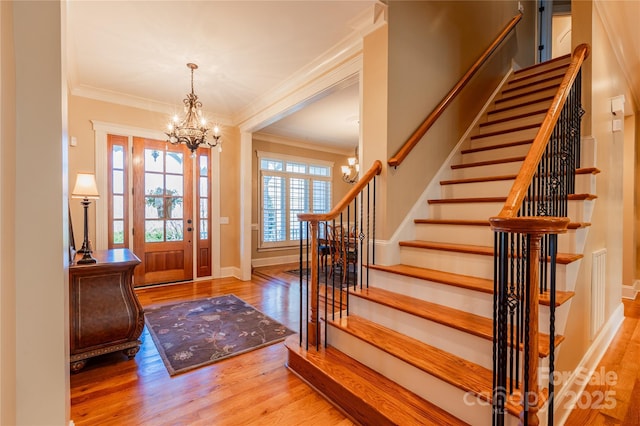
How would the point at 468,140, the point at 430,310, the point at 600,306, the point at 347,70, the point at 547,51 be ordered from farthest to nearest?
1. the point at 547,51
2. the point at 468,140
3. the point at 347,70
4. the point at 600,306
5. the point at 430,310

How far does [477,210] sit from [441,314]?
1.15 metres

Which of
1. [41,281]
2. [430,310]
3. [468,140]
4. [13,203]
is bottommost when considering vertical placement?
[430,310]

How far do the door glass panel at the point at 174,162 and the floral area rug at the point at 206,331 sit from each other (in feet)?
7.28

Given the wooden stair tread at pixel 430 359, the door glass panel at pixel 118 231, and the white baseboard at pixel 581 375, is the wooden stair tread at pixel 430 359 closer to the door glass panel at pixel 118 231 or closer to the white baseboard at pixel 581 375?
the white baseboard at pixel 581 375

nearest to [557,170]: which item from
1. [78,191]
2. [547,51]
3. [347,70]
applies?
[347,70]

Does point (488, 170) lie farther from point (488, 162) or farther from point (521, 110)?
point (521, 110)

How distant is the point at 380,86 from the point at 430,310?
6.17 ft

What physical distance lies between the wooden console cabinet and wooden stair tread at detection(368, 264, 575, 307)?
2.02 meters

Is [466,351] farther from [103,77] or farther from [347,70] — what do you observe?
[103,77]

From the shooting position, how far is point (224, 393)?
1995 mm

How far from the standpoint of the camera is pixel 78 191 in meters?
2.66

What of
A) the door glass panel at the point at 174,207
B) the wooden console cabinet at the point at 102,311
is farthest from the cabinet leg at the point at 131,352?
the door glass panel at the point at 174,207

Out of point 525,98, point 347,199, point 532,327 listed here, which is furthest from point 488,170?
point 532,327

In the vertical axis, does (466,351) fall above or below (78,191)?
below
